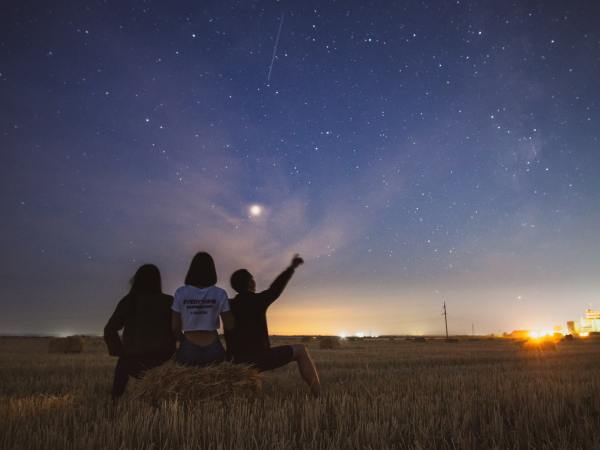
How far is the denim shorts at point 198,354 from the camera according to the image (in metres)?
5.52

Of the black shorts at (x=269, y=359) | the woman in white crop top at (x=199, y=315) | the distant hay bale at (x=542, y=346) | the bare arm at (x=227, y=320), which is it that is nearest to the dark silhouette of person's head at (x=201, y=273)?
the woman in white crop top at (x=199, y=315)

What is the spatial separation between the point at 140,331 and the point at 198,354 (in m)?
0.92

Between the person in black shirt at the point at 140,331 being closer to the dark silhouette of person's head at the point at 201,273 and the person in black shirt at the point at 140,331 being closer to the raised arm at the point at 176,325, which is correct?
the raised arm at the point at 176,325

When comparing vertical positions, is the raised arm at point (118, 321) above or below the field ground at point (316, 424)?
above

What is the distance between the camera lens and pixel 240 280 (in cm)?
620

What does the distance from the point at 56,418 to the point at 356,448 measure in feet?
9.32

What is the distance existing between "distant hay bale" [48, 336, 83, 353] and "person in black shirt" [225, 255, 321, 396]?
22.8m

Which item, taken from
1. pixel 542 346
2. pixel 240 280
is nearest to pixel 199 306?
pixel 240 280

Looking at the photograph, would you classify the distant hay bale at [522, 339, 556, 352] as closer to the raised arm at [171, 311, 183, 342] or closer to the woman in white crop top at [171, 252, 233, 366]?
the woman in white crop top at [171, 252, 233, 366]

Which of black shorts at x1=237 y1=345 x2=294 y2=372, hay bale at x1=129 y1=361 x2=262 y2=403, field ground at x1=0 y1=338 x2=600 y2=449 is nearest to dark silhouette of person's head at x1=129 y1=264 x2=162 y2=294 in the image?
hay bale at x1=129 y1=361 x2=262 y2=403

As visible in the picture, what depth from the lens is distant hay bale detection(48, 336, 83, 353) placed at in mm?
25016

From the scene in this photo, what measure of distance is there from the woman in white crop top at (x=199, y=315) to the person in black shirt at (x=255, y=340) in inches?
13.5

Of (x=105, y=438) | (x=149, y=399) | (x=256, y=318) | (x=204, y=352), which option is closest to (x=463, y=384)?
(x=256, y=318)

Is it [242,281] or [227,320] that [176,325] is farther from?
[242,281]
